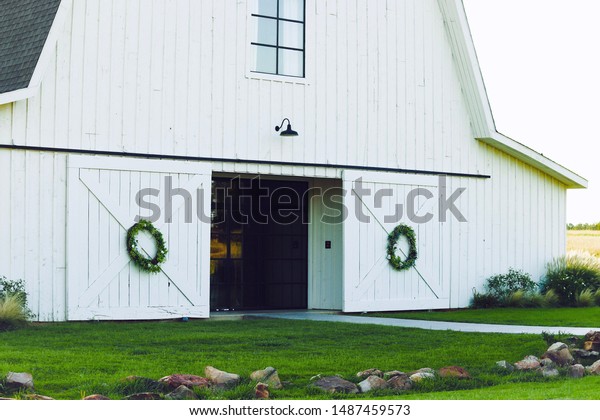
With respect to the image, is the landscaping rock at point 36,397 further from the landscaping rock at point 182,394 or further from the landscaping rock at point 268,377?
the landscaping rock at point 268,377

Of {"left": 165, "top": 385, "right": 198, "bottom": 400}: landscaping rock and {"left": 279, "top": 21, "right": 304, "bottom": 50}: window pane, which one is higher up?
{"left": 279, "top": 21, "right": 304, "bottom": 50}: window pane

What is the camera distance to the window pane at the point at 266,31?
15.8 metres

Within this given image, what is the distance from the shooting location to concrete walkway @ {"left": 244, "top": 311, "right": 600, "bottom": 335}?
1312 centimetres

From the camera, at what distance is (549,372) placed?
980 centimetres

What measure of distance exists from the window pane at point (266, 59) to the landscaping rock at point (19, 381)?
8352 millimetres

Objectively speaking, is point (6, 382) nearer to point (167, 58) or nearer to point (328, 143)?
point (167, 58)

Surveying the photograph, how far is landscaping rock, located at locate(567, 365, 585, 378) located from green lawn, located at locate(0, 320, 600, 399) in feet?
0.89

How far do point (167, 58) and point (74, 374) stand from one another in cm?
696

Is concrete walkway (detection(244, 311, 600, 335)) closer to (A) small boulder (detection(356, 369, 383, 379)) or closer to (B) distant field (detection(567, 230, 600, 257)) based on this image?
(A) small boulder (detection(356, 369, 383, 379))

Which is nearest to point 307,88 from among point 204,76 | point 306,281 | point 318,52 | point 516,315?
point 318,52

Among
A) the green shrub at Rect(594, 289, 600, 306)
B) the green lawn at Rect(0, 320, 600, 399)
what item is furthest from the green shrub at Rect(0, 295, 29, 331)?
the green shrub at Rect(594, 289, 600, 306)

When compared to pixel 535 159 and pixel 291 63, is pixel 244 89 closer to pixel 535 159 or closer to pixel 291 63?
pixel 291 63

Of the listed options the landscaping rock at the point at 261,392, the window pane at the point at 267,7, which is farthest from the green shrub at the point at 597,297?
the landscaping rock at the point at 261,392

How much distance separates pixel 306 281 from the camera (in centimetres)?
1750
